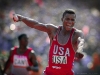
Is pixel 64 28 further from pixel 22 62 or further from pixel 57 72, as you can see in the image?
pixel 22 62

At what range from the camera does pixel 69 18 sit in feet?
21.4

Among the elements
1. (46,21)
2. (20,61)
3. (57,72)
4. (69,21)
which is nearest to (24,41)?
(20,61)

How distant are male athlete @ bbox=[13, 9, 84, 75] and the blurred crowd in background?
495cm

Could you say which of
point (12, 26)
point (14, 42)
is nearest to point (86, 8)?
point (12, 26)

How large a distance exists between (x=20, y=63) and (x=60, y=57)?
4.01 m

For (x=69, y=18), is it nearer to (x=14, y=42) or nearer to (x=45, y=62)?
(x=45, y=62)

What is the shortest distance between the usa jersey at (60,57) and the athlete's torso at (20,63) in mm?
3729

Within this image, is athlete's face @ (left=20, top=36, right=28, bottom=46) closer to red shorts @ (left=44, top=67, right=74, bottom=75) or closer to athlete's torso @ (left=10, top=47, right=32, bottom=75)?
athlete's torso @ (left=10, top=47, right=32, bottom=75)

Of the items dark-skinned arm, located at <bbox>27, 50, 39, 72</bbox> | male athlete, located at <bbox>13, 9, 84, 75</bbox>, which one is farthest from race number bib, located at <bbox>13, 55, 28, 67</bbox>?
male athlete, located at <bbox>13, 9, 84, 75</bbox>

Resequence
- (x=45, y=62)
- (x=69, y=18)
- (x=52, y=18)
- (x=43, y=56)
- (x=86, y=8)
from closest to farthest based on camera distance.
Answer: (x=69, y=18), (x=45, y=62), (x=43, y=56), (x=52, y=18), (x=86, y=8)

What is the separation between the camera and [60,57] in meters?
6.49

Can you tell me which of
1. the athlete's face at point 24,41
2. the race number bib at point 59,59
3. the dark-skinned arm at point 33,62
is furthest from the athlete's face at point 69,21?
the athlete's face at point 24,41

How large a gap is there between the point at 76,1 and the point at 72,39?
14.9 metres

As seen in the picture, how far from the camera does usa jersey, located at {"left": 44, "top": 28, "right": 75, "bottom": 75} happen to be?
257 inches
